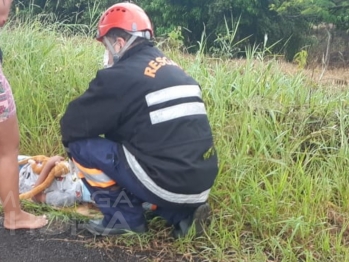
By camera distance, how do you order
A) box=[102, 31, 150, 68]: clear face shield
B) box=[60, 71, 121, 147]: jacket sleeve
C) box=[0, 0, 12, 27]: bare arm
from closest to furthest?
1. box=[0, 0, 12, 27]: bare arm
2. box=[60, 71, 121, 147]: jacket sleeve
3. box=[102, 31, 150, 68]: clear face shield

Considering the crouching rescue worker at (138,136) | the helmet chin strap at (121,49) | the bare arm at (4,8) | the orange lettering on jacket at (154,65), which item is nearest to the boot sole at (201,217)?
the crouching rescue worker at (138,136)

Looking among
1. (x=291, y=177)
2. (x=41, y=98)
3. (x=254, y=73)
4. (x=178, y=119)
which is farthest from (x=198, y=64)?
(x=178, y=119)

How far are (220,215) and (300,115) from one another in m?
1.22

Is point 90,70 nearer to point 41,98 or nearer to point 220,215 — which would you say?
point 41,98

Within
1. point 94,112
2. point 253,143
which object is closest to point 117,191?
point 94,112

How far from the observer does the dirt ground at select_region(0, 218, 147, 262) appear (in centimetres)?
329

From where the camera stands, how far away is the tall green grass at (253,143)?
3449 mm

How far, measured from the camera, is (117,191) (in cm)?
348

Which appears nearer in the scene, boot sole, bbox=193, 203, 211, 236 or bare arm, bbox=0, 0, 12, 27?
bare arm, bbox=0, 0, 12, 27

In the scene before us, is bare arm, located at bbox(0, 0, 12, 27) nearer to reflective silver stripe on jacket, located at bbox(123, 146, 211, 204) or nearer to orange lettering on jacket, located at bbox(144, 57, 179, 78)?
orange lettering on jacket, located at bbox(144, 57, 179, 78)

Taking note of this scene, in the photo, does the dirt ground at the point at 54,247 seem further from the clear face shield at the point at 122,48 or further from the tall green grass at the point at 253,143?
the clear face shield at the point at 122,48

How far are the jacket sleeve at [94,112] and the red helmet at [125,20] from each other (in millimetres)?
304

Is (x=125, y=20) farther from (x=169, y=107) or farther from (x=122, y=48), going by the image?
(x=169, y=107)

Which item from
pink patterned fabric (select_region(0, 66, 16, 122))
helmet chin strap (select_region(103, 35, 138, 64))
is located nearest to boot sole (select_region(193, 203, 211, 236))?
helmet chin strap (select_region(103, 35, 138, 64))
